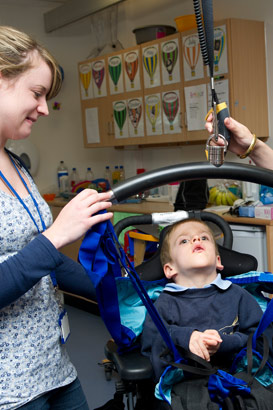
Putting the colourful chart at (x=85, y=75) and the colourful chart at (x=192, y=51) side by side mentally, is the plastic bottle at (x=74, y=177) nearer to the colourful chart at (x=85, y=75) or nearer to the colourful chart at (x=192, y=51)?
A: the colourful chart at (x=85, y=75)

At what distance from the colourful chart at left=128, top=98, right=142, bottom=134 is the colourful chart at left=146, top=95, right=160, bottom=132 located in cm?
Result: 11

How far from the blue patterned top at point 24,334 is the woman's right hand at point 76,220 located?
0.11 metres

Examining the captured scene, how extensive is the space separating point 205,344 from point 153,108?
3198 mm

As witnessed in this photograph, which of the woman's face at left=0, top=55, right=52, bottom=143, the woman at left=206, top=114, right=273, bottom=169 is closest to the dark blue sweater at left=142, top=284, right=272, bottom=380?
the woman at left=206, top=114, right=273, bottom=169

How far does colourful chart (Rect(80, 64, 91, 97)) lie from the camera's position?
494cm

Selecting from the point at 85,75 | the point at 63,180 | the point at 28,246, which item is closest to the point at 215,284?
the point at 28,246

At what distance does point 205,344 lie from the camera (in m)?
1.34

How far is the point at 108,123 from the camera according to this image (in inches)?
190

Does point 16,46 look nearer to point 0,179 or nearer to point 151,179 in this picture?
point 0,179

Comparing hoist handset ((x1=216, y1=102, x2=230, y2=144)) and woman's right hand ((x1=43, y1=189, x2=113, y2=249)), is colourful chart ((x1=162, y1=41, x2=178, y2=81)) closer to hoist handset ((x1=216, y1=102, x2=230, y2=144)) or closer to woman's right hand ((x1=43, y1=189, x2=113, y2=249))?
hoist handset ((x1=216, y1=102, x2=230, y2=144))

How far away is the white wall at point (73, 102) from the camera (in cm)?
486

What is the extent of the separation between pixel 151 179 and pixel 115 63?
370cm

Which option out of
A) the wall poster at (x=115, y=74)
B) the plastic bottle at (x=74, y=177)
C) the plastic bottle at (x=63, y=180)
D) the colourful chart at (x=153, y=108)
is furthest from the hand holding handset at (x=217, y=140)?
the plastic bottle at (x=74, y=177)

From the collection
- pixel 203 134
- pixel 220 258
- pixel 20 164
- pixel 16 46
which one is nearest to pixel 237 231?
pixel 203 134
